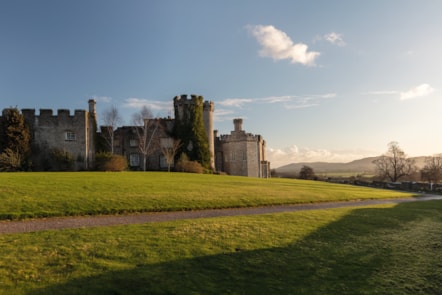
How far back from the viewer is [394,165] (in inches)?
2544

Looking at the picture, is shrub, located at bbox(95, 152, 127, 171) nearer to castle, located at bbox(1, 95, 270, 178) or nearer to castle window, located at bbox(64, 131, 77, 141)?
castle, located at bbox(1, 95, 270, 178)

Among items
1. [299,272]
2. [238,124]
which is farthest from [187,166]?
[299,272]

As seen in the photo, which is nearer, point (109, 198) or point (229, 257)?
point (229, 257)

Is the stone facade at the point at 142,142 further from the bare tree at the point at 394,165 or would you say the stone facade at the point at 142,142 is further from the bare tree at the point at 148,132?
the bare tree at the point at 394,165

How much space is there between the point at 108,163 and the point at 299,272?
93.2ft

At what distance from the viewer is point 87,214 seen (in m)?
12.5

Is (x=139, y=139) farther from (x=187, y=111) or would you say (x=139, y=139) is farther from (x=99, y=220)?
(x=99, y=220)

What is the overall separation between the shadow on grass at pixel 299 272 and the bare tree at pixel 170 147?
30825mm

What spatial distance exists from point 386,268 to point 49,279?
672 centimetres

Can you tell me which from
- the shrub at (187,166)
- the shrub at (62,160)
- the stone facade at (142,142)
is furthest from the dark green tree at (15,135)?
the shrub at (187,166)

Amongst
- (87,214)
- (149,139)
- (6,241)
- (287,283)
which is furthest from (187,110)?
(287,283)

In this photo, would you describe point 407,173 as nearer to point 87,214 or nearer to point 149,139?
point 149,139

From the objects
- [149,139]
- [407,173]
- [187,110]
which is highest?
[187,110]

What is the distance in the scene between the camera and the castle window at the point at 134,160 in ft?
131
